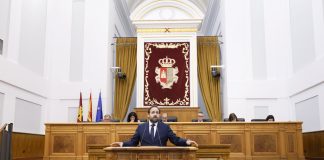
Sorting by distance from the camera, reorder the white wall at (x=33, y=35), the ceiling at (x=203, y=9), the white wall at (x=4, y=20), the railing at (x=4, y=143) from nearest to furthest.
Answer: the railing at (x=4, y=143)
the white wall at (x=4, y=20)
the white wall at (x=33, y=35)
the ceiling at (x=203, y=9)

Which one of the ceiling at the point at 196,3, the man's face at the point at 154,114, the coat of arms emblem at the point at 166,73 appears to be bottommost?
the man's face at the point at 154,114

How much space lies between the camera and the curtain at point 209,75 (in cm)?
1212

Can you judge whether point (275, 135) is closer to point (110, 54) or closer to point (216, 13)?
point (110, 54)

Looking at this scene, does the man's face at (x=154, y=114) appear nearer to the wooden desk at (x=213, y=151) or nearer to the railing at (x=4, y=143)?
the wooden desk at (x=213, y=151)

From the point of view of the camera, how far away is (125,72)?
1241 centimetres

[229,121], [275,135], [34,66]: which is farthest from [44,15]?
[275,135]

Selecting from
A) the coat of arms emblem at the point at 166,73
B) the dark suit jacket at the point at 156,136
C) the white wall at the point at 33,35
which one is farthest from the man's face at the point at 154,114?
the coat of arms emblem at the point at 166,73

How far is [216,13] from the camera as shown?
14.0 meters

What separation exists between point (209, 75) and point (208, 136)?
3922mm

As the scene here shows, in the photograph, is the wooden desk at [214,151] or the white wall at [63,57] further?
the white wall at [63,57]

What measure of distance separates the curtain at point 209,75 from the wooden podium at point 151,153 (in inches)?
282

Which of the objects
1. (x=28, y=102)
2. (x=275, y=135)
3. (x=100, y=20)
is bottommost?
(x=275, y=135)

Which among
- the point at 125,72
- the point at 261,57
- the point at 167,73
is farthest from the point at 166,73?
the point at 261,57

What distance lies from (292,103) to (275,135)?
95.8 inches
